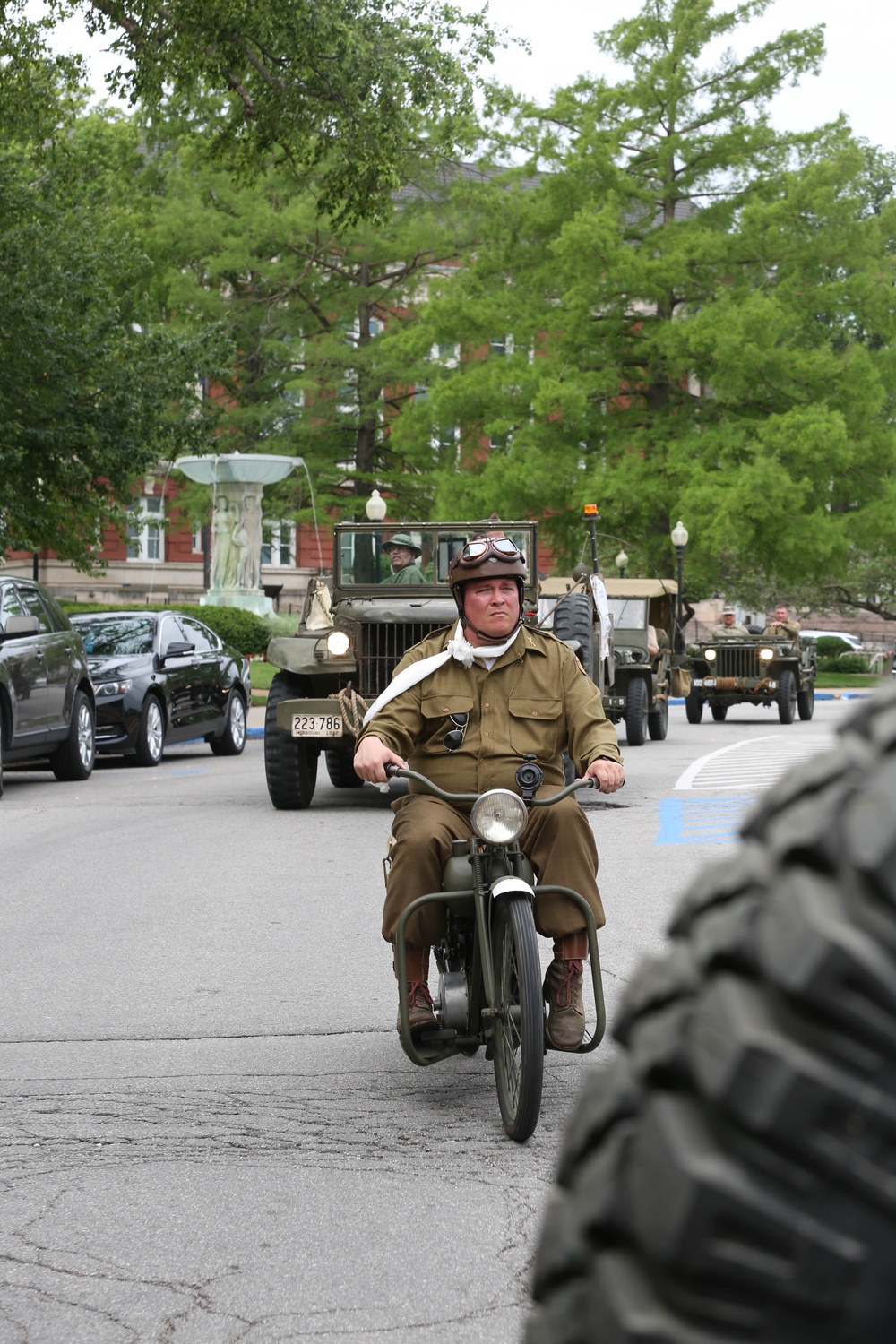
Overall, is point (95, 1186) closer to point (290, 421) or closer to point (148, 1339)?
point (148, 1339)

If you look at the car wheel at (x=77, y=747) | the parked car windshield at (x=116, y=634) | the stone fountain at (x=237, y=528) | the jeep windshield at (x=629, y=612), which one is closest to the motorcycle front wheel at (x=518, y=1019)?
the car wheel at (x=77, y=747)

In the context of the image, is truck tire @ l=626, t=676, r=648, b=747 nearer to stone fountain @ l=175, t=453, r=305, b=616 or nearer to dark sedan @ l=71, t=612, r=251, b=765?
dark sedan @ l=71, t=612, r=251, b=765

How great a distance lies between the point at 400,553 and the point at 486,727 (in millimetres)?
9526

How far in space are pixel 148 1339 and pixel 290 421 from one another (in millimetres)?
43203

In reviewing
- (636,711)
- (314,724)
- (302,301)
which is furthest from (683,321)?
(314,724)

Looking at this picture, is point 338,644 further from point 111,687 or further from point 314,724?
point 111,687

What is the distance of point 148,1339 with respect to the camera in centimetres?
337

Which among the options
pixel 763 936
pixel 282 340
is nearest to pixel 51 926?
pixel 763 936

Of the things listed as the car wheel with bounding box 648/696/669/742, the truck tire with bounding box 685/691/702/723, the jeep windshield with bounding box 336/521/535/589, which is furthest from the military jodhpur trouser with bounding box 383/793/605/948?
the truck tire with bounding box 685/691/702/723

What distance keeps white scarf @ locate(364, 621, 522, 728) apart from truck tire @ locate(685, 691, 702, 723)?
2313 centimetres

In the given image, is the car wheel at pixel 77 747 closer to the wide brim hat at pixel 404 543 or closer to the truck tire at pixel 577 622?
the wide brim hat at pixel 404 543

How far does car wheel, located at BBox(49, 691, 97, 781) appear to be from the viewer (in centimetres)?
1666

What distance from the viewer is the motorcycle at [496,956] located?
15.6 ft

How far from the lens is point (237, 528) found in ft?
134
